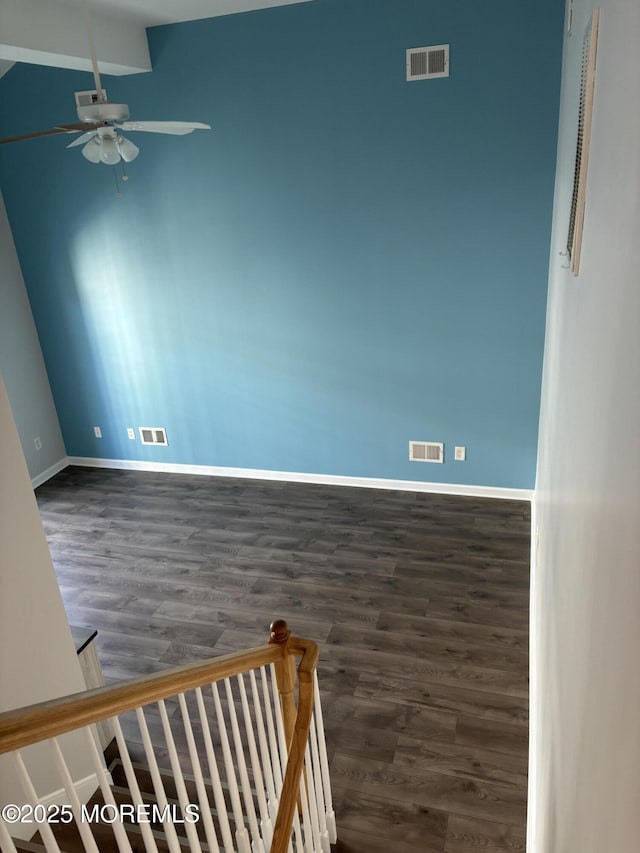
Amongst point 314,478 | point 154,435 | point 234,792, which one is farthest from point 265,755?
point 154,435

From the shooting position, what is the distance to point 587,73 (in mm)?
1411

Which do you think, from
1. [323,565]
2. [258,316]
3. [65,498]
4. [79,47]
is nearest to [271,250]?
[258,316]

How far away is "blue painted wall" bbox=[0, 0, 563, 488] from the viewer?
13.9 ft

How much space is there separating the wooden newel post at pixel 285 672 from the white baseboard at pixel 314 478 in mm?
3147

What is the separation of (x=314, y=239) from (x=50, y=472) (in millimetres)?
3625

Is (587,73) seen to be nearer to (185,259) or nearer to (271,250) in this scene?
(271,250)

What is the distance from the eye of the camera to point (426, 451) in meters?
5.19

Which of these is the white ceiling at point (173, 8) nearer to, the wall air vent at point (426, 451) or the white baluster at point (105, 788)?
the wall air vent at point (426, 451)

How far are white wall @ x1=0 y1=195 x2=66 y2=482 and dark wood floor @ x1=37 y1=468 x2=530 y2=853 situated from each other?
1.30 feet

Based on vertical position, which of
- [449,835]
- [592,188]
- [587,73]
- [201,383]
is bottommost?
[449,835]

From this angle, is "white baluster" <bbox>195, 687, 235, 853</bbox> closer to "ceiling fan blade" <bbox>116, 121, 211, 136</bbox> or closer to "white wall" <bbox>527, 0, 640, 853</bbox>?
"white wall" <bbox>527, 0, 640, 853</bbox>

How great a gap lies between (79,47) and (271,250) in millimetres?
1853

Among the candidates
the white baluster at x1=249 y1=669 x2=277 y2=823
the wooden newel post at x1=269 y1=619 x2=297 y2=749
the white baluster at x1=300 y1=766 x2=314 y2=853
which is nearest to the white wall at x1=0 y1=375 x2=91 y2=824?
the white baluster at x1=249 y1=669 x2=277 y2=823

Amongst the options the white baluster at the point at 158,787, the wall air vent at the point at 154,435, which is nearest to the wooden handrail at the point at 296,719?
the white baluster at the point at 158,787
